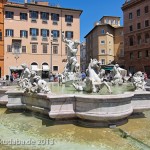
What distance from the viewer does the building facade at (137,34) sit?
3959 centimetres

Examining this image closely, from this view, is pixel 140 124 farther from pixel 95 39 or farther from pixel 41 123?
pixel 95 39

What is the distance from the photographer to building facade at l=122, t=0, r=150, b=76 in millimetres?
39594

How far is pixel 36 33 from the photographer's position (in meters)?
39.0

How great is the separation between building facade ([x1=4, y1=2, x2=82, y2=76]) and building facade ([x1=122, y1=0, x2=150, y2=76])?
382 inches

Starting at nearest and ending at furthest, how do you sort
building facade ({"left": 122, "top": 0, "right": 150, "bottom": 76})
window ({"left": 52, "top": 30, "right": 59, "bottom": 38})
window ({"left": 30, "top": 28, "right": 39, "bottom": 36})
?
window ({"left": 30, "top": 28, "right": 39, "bottom": 36}) → building facade ({"left": 122, "top": 0, "right": 150, "bottom": 76}) → window ({"left": 52, "top": 30, "right": 59, "bottom": 38})

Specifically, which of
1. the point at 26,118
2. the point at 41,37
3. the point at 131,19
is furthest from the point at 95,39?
the point at 26,118

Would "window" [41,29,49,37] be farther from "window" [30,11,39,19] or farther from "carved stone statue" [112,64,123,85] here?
"carved stone statue" [112,64,123,85]

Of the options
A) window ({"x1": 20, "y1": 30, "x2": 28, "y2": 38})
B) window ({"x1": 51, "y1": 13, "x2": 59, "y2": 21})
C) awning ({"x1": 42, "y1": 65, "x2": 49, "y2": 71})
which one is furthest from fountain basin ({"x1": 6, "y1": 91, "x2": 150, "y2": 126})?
window ({"x1": 51, "y1": 13, "x2": 59, "y2": 21})

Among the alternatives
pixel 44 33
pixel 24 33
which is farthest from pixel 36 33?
pixel 24 33

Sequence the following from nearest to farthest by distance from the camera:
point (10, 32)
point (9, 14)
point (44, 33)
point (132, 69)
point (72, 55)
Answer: point (72, 55), point (9, 14), point (10, 32), point (44, 33), point (132, 69)

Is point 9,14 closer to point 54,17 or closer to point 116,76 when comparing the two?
point 54,17

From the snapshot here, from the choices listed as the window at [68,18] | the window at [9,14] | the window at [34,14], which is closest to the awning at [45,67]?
the window at [34,14]

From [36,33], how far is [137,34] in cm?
1812

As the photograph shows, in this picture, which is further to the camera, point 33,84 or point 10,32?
point 10,32
